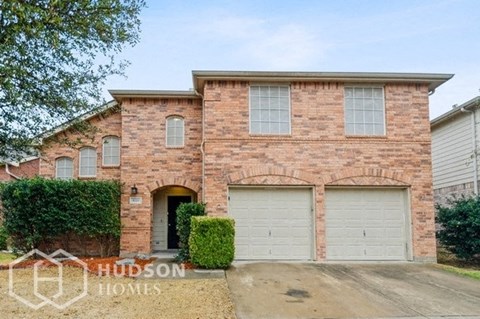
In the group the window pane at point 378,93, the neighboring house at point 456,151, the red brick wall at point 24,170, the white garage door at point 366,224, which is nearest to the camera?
the white garage door at point 366,224

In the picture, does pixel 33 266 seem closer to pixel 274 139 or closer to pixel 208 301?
pixel 208 301

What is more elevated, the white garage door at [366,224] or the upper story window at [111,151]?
the upper story window at [111,151]

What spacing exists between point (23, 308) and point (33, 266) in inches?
182

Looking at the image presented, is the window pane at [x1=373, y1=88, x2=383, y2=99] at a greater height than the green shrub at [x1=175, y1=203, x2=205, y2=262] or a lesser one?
greater

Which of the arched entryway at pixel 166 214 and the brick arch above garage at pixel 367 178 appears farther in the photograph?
the arched entryway at pixel 166 214

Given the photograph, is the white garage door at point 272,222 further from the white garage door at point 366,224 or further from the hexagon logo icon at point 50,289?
the hexagon logo icon at point 50,289

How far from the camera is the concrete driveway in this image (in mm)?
7191

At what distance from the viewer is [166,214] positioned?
15.8m

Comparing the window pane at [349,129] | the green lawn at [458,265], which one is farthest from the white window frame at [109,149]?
the green lawn at [458,265]

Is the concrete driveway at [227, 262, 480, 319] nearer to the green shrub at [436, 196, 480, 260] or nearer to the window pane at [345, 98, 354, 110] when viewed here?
the green shrub at [436, 196, 480, 260]

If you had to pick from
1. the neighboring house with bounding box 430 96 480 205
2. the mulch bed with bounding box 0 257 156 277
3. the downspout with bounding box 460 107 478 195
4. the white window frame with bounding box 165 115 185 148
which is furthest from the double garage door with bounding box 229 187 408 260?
the neighboring house with bounding box 430 96 480 205

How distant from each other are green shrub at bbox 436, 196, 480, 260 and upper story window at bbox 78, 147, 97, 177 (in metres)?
12.4

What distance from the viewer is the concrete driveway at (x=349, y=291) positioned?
7.19m

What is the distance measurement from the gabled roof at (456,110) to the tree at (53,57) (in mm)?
11658
